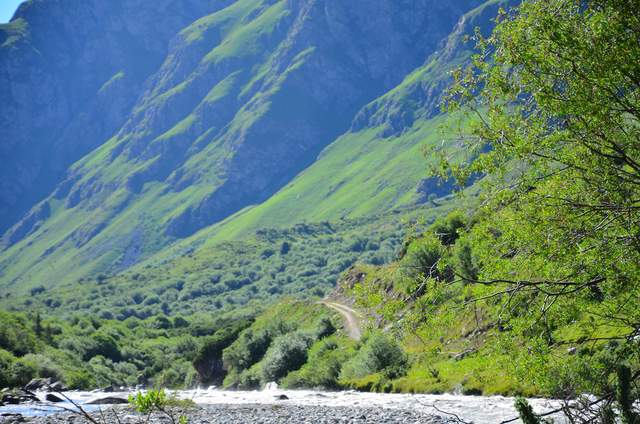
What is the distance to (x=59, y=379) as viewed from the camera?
90250 millimetres

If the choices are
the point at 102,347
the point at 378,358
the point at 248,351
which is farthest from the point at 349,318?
the point at 102,347

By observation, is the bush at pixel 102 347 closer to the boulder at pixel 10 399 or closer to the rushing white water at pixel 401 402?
the rushing white water at pixel 401 402

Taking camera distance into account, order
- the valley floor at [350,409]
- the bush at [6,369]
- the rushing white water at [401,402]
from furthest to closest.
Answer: the bush at [6,369] < the valley floor at [350,409] < the rushing white water at [401,402]

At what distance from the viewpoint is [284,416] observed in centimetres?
4478

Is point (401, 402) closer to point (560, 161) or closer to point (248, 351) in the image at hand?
point (560, 161)

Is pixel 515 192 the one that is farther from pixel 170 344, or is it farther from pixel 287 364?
pixel 170 344

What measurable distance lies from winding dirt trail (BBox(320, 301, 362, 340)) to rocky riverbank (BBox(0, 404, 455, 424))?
128 ft

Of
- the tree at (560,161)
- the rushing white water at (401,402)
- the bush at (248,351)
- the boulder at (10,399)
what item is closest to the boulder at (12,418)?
the rushing white water at (401,402)

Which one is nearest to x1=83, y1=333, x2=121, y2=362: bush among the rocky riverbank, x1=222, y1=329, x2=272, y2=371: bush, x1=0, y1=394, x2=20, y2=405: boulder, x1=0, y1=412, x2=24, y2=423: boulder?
x1=222, y1=329, x2=272, y2=371: bush

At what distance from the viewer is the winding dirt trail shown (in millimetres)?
93625

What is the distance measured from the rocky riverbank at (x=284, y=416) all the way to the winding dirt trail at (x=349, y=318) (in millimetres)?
38933

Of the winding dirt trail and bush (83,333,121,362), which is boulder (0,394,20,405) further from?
bush (83,333,121,362)

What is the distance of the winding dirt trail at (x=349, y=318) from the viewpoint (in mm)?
93625

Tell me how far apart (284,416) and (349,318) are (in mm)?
62516
